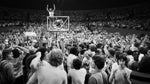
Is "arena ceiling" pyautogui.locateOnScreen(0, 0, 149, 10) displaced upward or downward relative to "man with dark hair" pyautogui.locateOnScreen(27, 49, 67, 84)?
upward

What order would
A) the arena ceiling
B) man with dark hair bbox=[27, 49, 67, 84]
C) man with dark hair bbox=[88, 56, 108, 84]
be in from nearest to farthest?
1. man with dark hair bbox=[27, 49, 67, 84]
2. man with dark hair bbox=[88, 56, 108, 84]
3. the arena ceiling

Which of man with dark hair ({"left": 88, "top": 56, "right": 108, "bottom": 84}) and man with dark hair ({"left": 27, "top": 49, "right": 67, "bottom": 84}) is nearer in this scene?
man with dark hair ({"left": 27, "top": 49, "right": 67, "bottom": 84})

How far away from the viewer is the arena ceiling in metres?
31.1

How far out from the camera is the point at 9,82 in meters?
3.74

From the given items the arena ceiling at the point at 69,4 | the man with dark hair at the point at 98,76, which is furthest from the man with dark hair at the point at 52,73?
the arena ceiling at the point at 69,4

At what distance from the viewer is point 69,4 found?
1382 inches

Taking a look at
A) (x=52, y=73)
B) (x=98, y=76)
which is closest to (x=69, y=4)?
(x=98, y=76)

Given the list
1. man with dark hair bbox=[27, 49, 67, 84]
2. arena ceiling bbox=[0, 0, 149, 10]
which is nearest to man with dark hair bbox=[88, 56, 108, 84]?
man with dark hair bbox=[27, 49, 67, 84]

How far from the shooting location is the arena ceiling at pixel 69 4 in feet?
102

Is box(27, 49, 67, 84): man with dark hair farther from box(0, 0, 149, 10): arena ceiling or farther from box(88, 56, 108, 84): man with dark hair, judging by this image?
box(0, 0, 149, 10): arena ceiling

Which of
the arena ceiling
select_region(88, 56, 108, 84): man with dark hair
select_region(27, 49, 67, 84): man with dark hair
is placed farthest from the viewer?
the arena ceiling

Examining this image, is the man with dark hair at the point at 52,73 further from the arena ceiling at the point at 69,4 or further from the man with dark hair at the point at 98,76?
the arena ceiling at the point at 69,4

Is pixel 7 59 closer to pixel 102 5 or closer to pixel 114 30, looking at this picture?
pixel 114 30

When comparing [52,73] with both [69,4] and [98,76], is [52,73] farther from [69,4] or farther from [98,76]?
[69,4]
